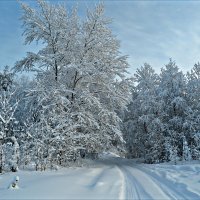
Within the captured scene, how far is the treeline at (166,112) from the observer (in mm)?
34031

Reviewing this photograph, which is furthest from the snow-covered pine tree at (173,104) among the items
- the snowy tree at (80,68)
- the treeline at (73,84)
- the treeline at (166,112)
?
the snowy tree at (80,68)

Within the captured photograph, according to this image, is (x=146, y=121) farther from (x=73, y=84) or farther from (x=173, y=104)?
(x=73, y=84)

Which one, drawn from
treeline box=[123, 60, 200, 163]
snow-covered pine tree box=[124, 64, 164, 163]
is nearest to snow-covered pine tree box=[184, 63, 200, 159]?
treeline box=[123, 60, 200, 163]

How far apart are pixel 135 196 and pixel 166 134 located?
2835 cm

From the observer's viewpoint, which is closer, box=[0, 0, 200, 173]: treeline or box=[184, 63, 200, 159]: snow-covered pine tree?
box=[0, 0, 200, 173]: treeline

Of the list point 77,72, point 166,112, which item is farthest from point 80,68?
point 166,112

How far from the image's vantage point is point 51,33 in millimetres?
23969

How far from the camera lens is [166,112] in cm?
3700

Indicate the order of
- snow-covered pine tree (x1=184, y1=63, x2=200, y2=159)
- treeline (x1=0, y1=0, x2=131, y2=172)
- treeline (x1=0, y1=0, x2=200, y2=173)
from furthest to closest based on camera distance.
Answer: snow-covered pine tree (x1=184, y1=63, x2=200, y2=159) → treeline (x1=0, y1=0, x2=131, y2=172) → treeline (x1=0, y1=0, x2=200, y2=173)

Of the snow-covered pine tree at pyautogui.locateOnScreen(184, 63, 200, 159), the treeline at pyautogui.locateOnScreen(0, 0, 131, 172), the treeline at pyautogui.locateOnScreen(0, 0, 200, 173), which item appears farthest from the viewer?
the snow-covered pine tree at pyautogui.locateOnScreen(184, 63, 200, 159)

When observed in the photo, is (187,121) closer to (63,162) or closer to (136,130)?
(136,130)

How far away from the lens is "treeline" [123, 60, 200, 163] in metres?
34.0

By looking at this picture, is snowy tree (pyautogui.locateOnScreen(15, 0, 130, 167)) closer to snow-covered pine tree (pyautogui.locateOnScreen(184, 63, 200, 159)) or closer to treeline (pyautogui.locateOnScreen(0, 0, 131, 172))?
treeline (pyautogui.locateOnScreen(0, 0, 131, 172))

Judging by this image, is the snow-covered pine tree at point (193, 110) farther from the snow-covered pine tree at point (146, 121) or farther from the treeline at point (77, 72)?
the treeline at point (77, 72)
